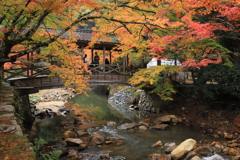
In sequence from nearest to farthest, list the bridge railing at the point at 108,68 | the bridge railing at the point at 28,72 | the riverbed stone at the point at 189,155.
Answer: the riverbed stone at the point at 189,155, the bridge railing at the point at 28,72, the bridge railing at the point at 108,68

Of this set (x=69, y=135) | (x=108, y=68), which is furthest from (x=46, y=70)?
(x=108, y=68)

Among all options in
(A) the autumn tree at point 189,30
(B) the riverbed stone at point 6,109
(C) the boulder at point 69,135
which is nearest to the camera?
(B) the riverbed stone at point 6,109

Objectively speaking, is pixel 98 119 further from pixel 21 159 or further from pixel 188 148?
pixel 21 159

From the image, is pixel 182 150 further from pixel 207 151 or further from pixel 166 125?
pixel 166 125

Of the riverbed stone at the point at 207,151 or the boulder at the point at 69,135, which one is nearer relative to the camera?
the riverbed stone at the point at 207,151

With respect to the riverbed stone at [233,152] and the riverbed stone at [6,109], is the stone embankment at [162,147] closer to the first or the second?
the riverbed stone at [233,152]

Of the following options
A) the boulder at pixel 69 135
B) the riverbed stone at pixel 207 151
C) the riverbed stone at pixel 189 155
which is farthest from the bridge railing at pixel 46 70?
the riverbed stone at pixel 189 155

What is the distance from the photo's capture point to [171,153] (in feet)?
21.8

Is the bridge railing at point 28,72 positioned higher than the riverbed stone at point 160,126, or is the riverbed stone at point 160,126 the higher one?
the bridge railing at point 28,72

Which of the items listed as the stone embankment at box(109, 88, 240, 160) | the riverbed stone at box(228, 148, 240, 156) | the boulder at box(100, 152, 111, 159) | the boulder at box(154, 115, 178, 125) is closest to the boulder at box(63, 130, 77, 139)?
the boulder at box(100, 152, 111, 159)

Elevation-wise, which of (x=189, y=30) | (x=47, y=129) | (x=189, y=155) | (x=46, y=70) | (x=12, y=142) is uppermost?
(x=189, y=30)

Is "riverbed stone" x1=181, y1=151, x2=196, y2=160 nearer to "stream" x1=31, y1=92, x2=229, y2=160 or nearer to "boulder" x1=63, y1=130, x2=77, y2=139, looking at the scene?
"stream" x1=31, y1=92, x2=229, y2=160

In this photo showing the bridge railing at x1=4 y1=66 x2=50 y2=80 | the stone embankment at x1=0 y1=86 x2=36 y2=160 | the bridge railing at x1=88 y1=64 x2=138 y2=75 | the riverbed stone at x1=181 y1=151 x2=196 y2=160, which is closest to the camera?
the stone embankment at x1=0 y1=86 x2=36 y2=160

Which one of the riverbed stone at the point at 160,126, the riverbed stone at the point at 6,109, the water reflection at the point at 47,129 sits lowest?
the water reflection at the point at 47,129
